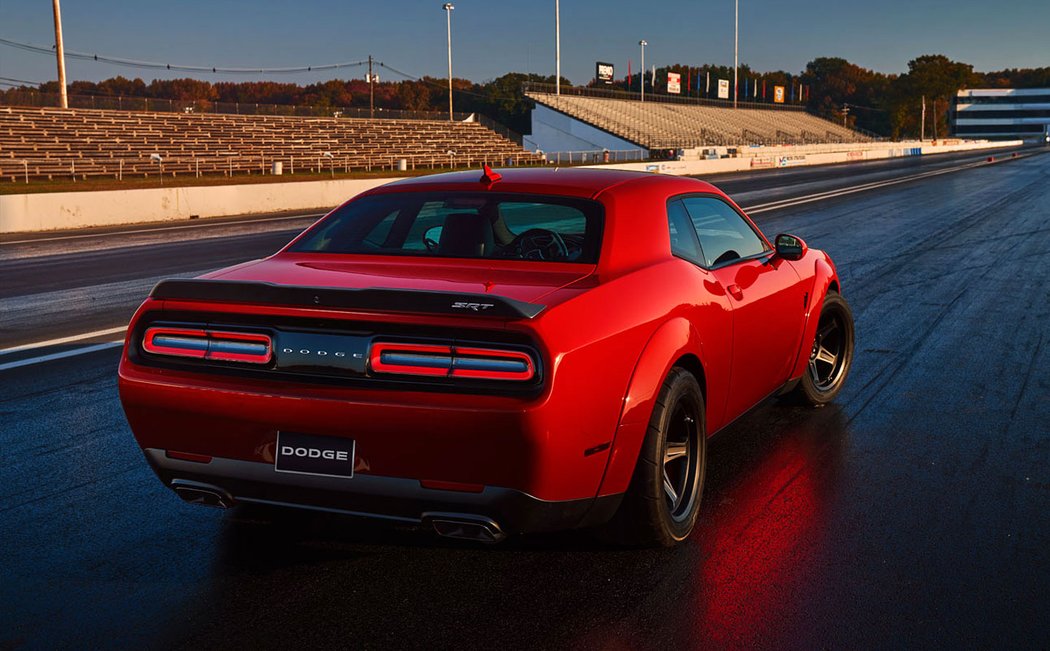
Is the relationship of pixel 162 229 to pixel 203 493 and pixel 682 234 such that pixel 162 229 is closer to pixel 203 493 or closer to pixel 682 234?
pixel 682 234

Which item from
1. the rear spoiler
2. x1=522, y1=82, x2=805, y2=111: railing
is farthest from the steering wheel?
x1=522, y1=82, x2=805, y2=111: railing

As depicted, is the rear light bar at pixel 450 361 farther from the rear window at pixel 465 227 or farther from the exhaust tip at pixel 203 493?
the rear window at pixel 465 227

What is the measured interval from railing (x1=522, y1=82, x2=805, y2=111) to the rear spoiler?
80.1 m

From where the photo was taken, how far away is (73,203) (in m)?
23.3

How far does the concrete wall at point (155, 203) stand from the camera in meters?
22.3

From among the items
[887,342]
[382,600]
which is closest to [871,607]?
[382,600]

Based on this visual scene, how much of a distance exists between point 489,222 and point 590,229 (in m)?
0.48

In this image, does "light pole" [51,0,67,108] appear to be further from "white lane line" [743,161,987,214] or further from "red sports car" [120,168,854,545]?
"red sports car" [120,168,854,545]

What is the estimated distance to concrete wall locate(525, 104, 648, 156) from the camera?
250ft

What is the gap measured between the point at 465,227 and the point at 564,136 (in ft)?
254

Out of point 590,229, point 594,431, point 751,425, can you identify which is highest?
point 590,229

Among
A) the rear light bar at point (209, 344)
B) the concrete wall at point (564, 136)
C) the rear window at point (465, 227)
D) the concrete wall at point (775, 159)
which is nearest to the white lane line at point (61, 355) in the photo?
the rear window at point (465, 227)

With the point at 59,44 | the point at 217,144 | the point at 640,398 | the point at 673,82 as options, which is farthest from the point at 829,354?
the point at 673,82

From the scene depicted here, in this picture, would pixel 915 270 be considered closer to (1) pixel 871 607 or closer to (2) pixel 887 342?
(2) pixel 887 342
